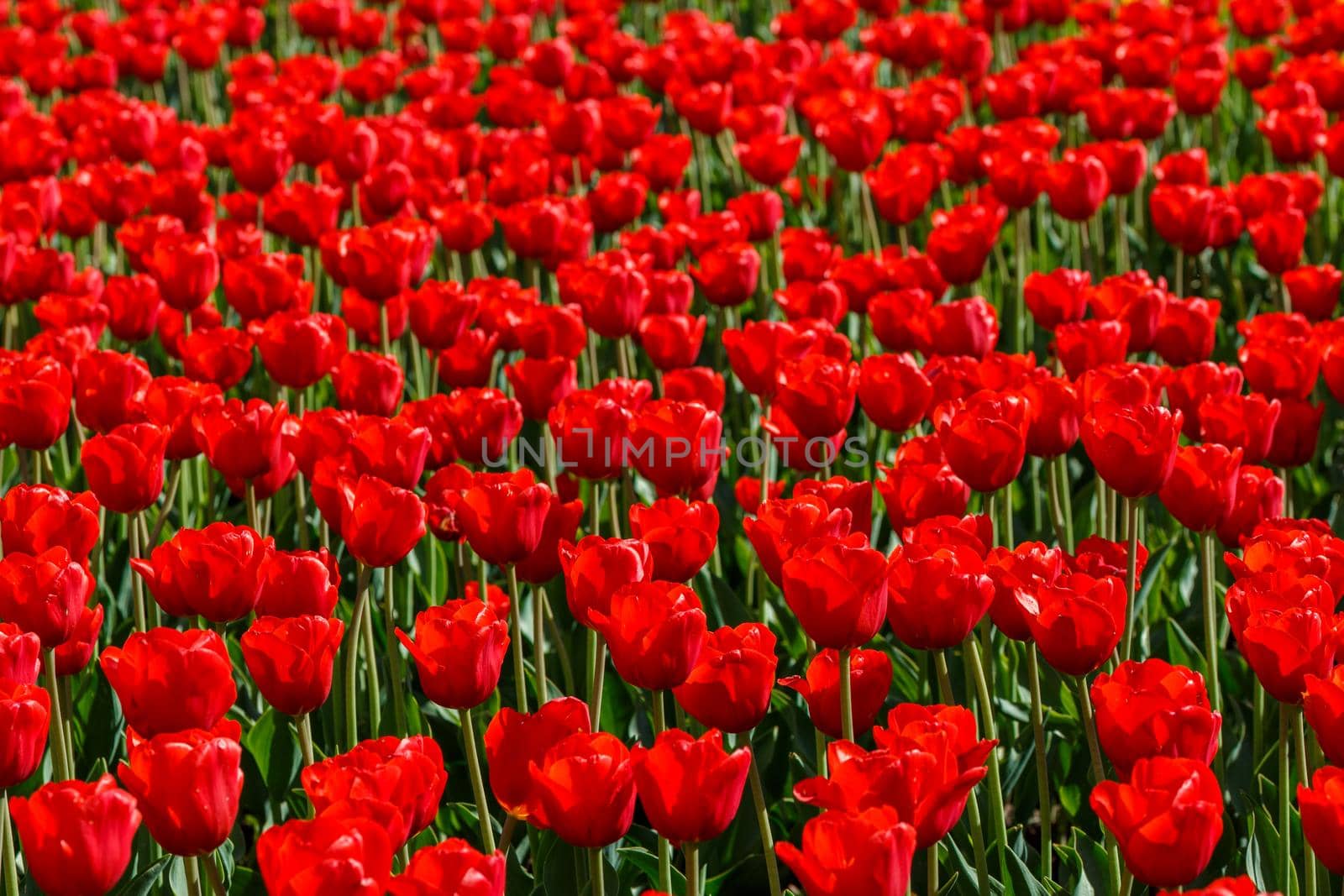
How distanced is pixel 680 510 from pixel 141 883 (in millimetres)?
826

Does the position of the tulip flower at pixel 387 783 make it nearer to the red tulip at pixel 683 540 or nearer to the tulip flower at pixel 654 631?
the tulip flower at pixel 654 631

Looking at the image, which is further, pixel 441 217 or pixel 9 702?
pixel 441 217

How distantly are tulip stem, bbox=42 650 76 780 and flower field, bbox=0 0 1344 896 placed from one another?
Result: 0.01 meters

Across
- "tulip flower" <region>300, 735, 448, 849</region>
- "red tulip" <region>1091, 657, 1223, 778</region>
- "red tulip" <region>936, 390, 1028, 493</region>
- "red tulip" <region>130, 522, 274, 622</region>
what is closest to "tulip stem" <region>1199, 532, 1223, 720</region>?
"red tulip" <region>936, 390, 1028, 493</region>

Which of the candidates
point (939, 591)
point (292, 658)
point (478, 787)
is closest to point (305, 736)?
point (292, 658)

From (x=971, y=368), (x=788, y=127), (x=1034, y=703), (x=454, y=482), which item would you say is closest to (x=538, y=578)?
(x=454, y=482)

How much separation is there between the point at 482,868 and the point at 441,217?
2.81 meters

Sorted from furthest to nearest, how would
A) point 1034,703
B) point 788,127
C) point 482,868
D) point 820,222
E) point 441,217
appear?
1. point 788,127
2. point 820,222
3. point 441,217
4. point 1034,703
5. point 482,868

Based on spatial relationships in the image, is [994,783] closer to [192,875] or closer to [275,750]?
[192,875]

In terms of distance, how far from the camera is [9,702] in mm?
1757

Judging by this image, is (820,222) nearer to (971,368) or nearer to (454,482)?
(971,368)

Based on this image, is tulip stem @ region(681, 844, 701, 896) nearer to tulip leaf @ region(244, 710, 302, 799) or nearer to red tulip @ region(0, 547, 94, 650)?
red tulip @ region(0, 547, 94, 650)

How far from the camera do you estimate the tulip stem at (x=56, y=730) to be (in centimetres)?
216

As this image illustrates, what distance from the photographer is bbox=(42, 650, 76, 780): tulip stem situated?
7.08ft
